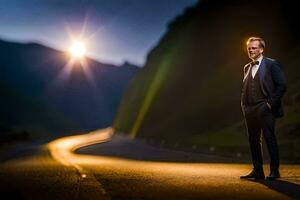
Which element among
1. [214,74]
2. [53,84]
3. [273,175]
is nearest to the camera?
[273,175]

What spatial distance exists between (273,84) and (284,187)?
1.74 m

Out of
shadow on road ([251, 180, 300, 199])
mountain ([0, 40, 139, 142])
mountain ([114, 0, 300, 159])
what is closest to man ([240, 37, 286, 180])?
shadow on road ([251, 180, 300, 199])

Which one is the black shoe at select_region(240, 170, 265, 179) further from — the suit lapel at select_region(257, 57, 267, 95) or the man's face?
the man's face

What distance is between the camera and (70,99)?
18162 cm

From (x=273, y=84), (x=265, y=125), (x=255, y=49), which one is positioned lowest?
(x=265, y=125)

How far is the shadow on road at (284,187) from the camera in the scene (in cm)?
593

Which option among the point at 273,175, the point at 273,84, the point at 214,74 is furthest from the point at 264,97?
the point at 214,74

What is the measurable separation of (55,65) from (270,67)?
614 ft

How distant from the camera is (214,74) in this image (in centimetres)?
3669

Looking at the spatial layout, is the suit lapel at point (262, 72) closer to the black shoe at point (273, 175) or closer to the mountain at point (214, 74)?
the black shoe at point (273, 175)

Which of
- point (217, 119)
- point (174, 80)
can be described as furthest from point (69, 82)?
point (217, 119)

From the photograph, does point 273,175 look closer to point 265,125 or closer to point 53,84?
point 265,125

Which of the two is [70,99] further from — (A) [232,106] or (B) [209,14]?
(A) [232,106]

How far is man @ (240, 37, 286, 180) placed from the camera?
7.59 meters
